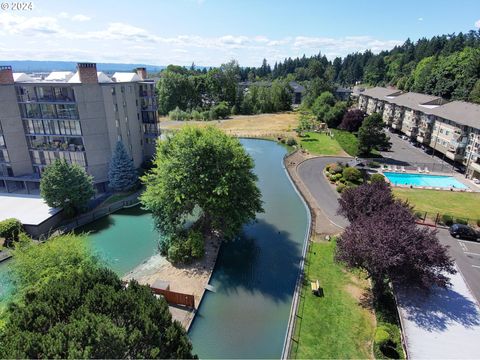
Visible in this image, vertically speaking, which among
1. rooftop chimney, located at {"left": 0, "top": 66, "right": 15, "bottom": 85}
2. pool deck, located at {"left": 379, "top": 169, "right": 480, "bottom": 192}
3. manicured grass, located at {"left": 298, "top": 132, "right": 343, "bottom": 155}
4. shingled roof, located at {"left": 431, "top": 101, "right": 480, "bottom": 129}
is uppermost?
rooftop chimney, located at {"left": 0, "top": 66, "right": 15, "bottom": 85}

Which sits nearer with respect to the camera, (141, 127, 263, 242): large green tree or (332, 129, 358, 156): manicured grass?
(141, 127, 263, 242): large green tree

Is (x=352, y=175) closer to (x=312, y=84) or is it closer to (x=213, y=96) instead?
(x=213, y=96)

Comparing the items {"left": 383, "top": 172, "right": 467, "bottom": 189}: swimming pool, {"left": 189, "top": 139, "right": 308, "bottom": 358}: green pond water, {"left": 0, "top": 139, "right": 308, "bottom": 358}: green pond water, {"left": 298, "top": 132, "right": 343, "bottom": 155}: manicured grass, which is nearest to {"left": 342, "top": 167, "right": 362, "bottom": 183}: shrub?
{"left": 383, "top": 172, "right": 467, "bottom": 189}: swimming pool

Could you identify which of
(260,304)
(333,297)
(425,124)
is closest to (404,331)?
(333,297)

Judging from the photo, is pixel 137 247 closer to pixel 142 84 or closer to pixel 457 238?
pixel 142 84

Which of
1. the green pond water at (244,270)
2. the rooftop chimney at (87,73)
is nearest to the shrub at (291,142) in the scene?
the green pond water at (244,270)

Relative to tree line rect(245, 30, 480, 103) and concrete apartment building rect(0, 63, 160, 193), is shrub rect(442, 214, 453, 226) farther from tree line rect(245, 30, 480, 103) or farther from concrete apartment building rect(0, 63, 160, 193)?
tree line rect(245, 30, 480, 103)

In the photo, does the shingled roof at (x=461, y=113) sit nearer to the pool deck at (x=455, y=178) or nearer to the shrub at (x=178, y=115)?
the pool deck at (x=455, y=178)
